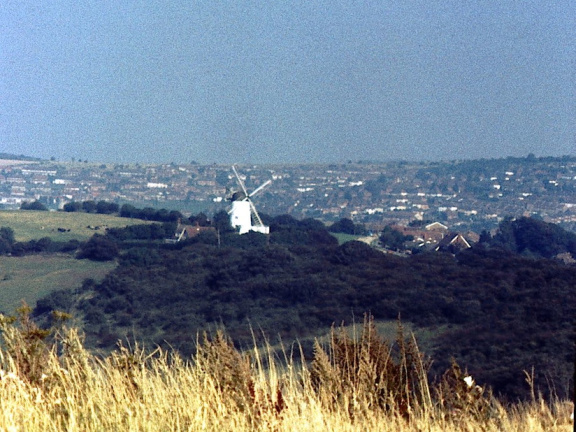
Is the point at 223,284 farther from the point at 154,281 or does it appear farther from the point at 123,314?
the point at 123,314

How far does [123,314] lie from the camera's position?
5500cm

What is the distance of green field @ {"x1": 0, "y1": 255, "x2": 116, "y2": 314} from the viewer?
55706 mm

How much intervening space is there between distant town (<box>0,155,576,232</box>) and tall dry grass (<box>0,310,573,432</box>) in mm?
72120

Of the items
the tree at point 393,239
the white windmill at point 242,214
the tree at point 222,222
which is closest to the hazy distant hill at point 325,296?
the white windmill at point 242,214

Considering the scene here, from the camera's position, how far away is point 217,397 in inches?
221

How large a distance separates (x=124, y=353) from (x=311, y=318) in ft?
138

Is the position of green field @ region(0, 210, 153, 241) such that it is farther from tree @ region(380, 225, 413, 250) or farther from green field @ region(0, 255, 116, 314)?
tree @ region(380, 225, 413, 250)

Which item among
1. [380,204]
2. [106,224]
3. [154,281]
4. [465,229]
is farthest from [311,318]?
[380,204]

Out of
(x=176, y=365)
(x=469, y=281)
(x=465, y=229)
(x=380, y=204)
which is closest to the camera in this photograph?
(x=176, y=365)

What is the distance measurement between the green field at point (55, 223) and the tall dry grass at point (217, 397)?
70.4m

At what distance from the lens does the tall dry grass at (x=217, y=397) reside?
5449 mm

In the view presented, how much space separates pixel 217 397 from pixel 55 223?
79.5 metres

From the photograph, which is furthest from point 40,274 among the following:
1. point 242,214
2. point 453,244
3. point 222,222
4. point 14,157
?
point 14,157

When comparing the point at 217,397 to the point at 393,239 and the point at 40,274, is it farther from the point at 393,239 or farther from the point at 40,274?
the point at 393,239
